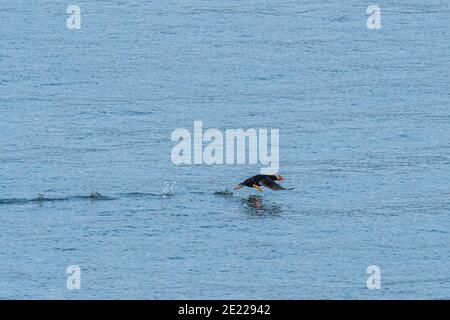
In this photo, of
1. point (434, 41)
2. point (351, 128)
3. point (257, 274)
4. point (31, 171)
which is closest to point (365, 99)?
point (351, 128)

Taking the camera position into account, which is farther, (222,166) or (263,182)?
(222,166)

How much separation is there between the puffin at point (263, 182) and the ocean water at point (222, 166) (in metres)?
0.51

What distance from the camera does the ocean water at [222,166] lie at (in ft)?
172

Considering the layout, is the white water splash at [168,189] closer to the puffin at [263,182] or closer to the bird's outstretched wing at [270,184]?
the puffin at [263,182]

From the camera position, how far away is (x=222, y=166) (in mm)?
63500

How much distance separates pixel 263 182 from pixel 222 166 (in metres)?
3.75

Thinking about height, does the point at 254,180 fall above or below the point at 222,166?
below

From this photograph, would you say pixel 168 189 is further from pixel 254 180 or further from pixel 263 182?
pixel 263 182

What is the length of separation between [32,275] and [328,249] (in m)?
9.23

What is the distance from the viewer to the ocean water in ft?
172

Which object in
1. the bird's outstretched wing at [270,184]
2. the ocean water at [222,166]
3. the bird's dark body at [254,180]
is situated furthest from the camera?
the bird's outstretched wing at [270,184]

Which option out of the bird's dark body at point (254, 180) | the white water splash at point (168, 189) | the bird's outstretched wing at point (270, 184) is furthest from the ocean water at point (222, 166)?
the bird's dark body at point (254, 180)

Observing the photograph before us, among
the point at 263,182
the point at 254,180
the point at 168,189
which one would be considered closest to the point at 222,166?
the point at 168,189

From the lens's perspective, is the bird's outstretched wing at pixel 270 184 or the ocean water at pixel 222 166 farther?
the bird's outstretched wing at pixel 270 184
